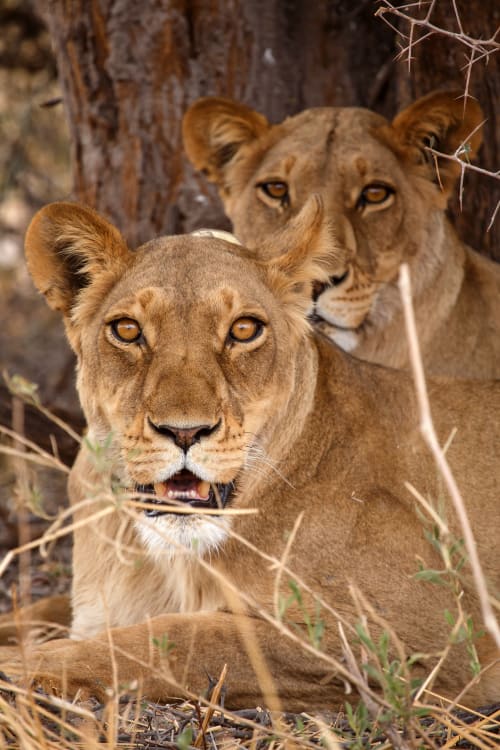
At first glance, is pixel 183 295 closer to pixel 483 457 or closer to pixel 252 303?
pixel 252 303

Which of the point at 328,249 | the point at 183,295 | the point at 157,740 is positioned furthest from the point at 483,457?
the point at 157,740

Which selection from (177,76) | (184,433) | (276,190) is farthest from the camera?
(177,76)

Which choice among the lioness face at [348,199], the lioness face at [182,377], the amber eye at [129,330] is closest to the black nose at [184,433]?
the lioness face at [182,377]

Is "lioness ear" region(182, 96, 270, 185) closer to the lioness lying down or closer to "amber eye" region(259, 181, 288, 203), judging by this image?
"amber eye" region(259, 181, 288, 203)

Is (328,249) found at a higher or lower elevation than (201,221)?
higher

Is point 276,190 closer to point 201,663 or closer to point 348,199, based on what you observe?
point 348,199

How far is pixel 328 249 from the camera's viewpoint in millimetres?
3570

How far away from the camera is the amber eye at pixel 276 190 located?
4.67 meters

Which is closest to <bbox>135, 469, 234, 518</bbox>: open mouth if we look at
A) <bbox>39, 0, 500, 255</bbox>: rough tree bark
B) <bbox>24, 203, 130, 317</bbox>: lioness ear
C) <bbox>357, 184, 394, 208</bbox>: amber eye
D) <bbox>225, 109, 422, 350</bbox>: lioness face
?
<bbox>24, 203, 130, 317</bbox>: lioness ear

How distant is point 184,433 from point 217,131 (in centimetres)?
239

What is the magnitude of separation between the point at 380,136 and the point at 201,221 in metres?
1.27

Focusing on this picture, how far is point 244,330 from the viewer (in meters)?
3.25

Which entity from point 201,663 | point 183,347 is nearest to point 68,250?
point 183,347

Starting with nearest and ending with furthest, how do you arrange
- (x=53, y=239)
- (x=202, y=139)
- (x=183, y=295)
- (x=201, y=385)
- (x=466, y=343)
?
(x=201, y=385) → (x=183, y=295) → (x=53, y=239) → (x=466, y=343) → (x=202, y=139)
